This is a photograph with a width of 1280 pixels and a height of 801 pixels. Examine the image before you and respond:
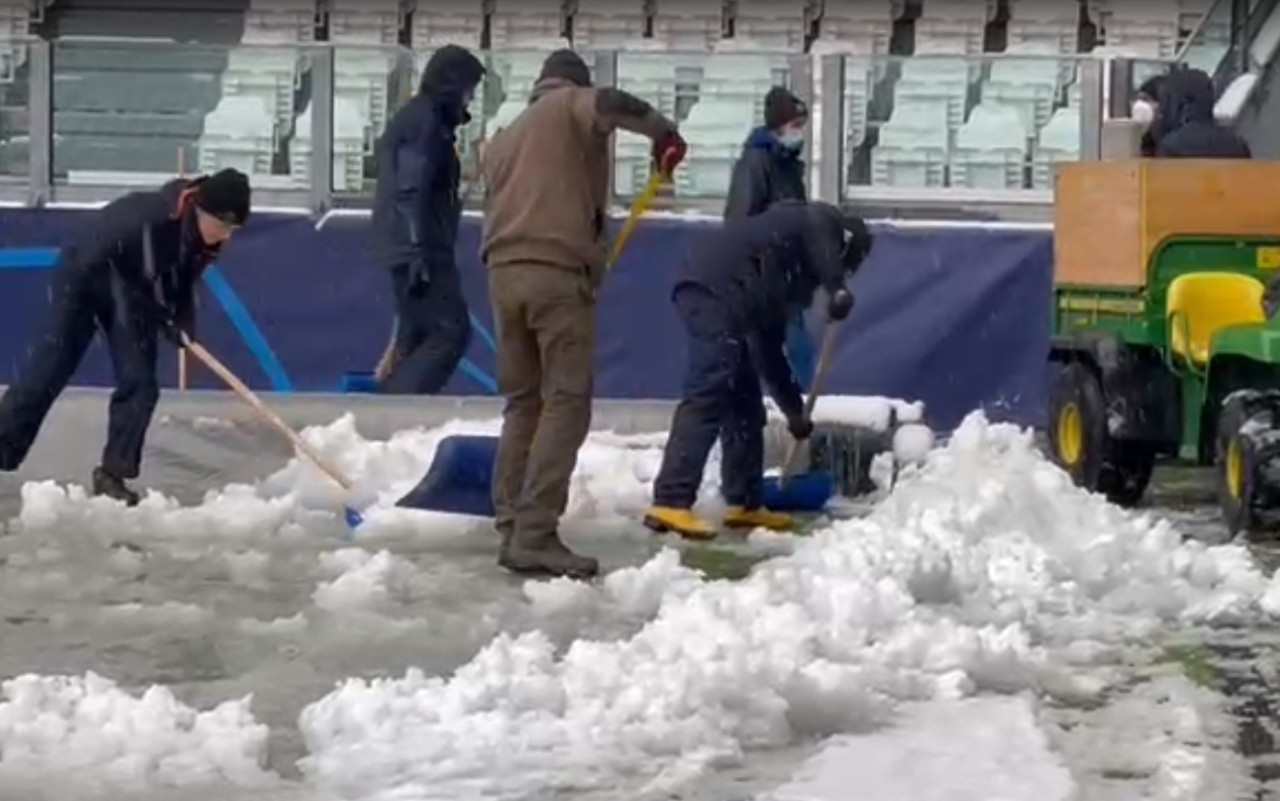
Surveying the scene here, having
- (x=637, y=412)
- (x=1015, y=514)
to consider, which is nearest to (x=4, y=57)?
(x=637, y=412)

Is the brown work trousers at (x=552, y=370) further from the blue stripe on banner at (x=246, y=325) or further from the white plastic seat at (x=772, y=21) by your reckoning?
the white plastic seat at (x=772, y=21)

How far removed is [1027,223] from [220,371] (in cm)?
505

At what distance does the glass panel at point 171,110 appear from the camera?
14.0 metres

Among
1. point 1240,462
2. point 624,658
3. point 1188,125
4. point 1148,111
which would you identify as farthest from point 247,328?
point 624,658

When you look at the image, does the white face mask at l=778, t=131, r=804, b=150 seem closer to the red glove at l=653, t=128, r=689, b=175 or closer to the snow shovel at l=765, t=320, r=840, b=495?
the snow shovel at l=765, t=320, r=840, b=495

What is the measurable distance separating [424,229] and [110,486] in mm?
2378

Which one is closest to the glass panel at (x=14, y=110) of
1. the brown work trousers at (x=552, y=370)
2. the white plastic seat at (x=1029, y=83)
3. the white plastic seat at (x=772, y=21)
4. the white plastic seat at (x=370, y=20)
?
the white plastic seat at (x=1029, y=83)

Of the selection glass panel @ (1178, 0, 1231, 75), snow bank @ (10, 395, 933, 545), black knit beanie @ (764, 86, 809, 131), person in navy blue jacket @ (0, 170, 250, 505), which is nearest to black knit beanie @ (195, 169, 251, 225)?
person in navy blue jacket @ (0, 170, 250, 505)

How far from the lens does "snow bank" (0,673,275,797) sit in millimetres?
5426

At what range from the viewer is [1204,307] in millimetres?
10227

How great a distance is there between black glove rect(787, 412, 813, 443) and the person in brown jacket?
70.1 inches

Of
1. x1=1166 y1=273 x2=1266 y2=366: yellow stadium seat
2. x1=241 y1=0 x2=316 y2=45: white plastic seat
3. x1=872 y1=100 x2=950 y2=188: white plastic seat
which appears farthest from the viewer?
x1=241 y1=0 x2=316 y2=45: white plastic seat

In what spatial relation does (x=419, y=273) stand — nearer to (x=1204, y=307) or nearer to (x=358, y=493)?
(x=358, y=493)

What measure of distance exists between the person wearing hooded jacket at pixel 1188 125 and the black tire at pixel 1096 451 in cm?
114
